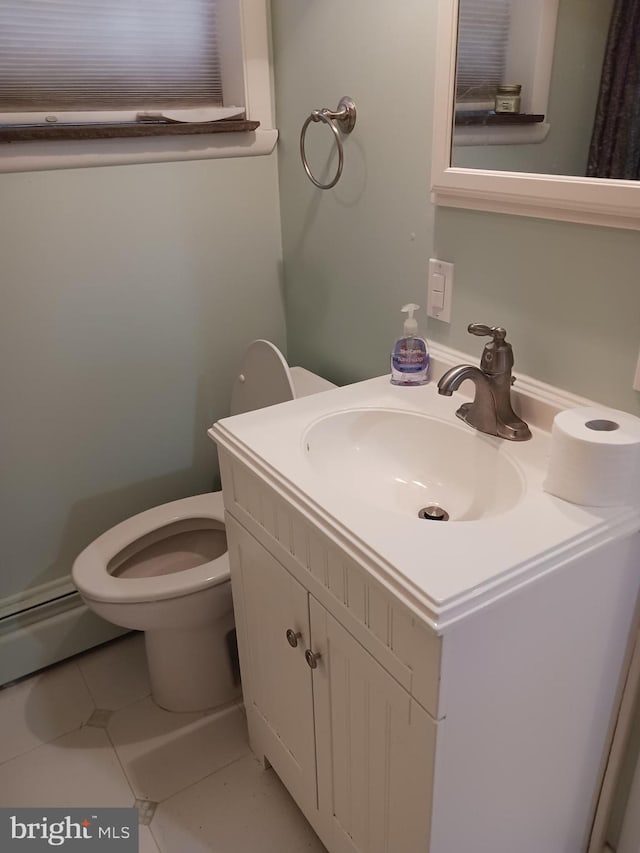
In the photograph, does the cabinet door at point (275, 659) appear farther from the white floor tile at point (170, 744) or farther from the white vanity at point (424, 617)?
the white floor tile at point (170, 744)

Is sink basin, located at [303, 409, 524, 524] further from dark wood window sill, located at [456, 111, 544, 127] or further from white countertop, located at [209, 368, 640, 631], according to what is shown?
dark wood window sill, located at [456, 111, 544, 127]

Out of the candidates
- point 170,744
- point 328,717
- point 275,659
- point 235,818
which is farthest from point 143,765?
point 328,717

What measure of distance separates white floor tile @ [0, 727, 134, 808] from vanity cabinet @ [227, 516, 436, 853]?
372 millimetres

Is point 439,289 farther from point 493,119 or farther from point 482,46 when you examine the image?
point 482,46

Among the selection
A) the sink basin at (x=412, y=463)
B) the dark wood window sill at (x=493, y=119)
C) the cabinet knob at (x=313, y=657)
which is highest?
the dark wood window sill at (x=493, y=119)

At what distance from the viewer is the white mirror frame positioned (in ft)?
3.09

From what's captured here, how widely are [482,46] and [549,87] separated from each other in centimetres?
15

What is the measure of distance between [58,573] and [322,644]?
1.01m

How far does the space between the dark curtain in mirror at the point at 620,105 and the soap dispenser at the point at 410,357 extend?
43cm

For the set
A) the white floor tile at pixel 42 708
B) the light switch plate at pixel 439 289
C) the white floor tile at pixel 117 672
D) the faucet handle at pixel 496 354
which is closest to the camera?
the faucet handle at pixel 496 354

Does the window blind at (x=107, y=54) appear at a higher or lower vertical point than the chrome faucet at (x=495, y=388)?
higher

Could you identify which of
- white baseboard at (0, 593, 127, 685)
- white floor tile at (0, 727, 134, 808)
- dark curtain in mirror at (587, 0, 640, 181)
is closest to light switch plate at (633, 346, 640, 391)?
dark curtain in mirror at (587, 0, 640, 181)

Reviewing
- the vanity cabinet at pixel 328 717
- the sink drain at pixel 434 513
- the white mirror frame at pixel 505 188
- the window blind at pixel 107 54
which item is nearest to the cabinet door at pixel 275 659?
the vanity cabinet at pixel 328 717

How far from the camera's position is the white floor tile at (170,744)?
59.2 inches
